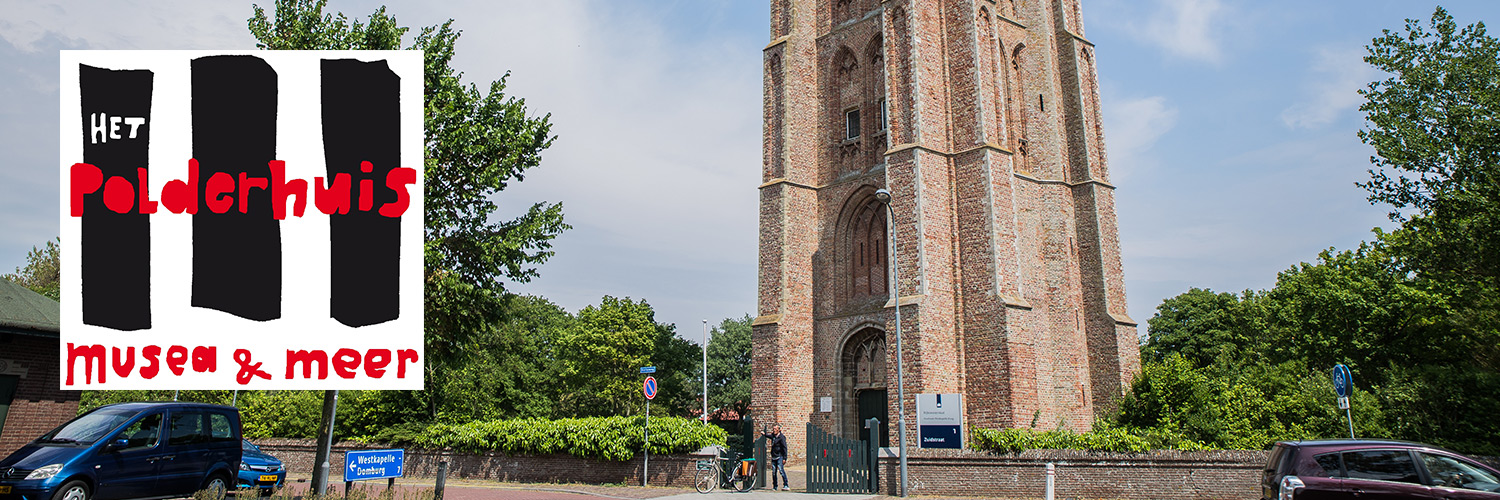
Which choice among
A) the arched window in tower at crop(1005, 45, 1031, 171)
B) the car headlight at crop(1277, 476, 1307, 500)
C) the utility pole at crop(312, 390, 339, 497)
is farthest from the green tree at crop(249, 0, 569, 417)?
the arched window in tower at crop(1005, 45, 1031, 171)

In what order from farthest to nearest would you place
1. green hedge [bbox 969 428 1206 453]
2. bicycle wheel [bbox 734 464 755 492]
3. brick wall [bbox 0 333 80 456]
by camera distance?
bicycle wheel [bbox 734 464 755 492] → green hedge [bbox 969 428 1206 453] → brick wall [bbox 0 333 80 456]

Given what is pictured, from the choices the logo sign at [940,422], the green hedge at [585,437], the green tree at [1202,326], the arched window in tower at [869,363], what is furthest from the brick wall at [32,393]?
the green tree at [1202,326]

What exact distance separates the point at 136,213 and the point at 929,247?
2045cm

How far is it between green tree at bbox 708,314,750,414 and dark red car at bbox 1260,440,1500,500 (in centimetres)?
4441

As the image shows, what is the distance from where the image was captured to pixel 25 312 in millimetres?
15602

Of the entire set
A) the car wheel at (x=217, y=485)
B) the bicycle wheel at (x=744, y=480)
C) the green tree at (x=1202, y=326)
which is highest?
the green tree at (x=1202, y=326)

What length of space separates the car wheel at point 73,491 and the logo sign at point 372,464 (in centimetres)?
286

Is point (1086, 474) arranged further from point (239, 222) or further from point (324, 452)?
point (239, 222)

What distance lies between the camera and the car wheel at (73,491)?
9.84 metres

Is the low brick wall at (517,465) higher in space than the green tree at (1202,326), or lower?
lower

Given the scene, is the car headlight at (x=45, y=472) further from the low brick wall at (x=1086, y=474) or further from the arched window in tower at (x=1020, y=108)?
the arched window in tower at (x=1020, y=108)

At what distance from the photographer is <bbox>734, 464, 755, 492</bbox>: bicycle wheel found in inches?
713

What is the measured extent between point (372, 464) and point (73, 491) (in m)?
3.27

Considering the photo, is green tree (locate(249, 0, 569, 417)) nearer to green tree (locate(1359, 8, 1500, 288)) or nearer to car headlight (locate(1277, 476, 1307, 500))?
car headlight (locate(1277, 476, 1307, 500))
